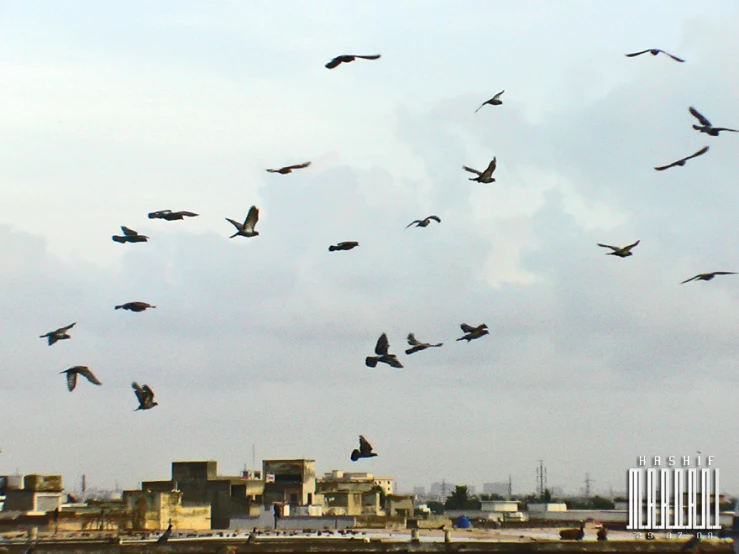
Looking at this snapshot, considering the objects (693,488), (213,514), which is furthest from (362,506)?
(693,488)

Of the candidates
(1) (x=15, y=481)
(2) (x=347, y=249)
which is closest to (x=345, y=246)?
(2) (x=347, y=249)

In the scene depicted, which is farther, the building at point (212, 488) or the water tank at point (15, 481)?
the building at point (212, 488)

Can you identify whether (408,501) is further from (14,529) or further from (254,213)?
(254,213)

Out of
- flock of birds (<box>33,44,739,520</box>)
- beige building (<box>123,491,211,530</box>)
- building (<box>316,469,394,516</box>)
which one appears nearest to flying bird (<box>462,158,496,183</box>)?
flock of birds (<box>33,44,739,520</box>)

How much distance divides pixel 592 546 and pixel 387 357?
26.7 feet

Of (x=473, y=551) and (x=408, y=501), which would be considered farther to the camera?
(x=408, y=501)

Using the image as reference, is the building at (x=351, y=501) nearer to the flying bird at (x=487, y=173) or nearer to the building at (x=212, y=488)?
the building at (x=212, y=488)

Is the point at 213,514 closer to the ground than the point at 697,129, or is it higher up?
closer to the ground

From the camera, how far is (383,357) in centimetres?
3491

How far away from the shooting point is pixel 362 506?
91.4 m

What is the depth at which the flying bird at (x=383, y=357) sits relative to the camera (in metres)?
34.2

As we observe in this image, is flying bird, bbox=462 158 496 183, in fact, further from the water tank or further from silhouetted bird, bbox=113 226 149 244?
the water tank

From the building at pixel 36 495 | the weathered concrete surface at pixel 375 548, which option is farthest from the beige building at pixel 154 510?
the weathered concrete surface at pixel 375 548

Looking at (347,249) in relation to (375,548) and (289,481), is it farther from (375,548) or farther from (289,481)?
(289,481)
